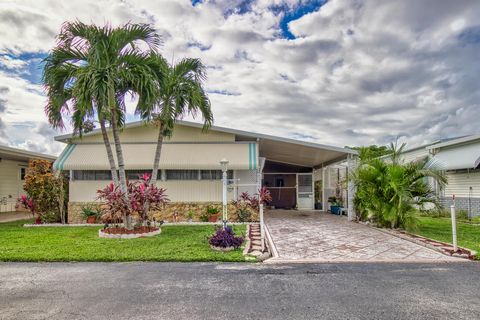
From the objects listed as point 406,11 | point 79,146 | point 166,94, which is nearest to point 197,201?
point 166,94

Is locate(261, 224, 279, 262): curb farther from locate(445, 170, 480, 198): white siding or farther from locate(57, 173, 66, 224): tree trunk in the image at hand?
locate(445, 170, 480, 198): white siding

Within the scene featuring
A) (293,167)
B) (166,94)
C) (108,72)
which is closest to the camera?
(108,72)

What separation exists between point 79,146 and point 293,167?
44.0 feet

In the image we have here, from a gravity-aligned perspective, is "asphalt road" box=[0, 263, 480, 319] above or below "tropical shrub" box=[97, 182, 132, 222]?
below

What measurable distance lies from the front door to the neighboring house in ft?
54.8

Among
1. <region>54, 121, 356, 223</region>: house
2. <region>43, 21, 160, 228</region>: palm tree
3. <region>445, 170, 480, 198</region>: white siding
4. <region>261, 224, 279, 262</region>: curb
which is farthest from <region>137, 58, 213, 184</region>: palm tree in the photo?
<region>445, 170, 480, 198</region>: white siding

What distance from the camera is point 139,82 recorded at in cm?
977

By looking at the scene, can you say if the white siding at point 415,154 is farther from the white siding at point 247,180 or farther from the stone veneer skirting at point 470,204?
the white siding at point 247,180

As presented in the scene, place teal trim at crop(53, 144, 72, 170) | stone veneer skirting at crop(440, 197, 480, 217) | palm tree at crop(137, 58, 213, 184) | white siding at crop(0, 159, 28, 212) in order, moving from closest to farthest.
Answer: palm tree at crop(137, 58, 213, 184) < teal trim at crop(53, 144, 72, 170) < stone veneer skirting at crop(440, 197, 480, 217) < white siding at crop(0, 159, 28, 212)

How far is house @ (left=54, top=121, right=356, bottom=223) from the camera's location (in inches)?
561

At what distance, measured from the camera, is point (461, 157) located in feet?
50.7

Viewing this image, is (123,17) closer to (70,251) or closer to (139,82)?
(139,82)

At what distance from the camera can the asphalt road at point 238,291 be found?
4.32m

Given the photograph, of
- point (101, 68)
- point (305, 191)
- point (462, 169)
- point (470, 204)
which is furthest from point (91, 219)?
point (462, 169)
